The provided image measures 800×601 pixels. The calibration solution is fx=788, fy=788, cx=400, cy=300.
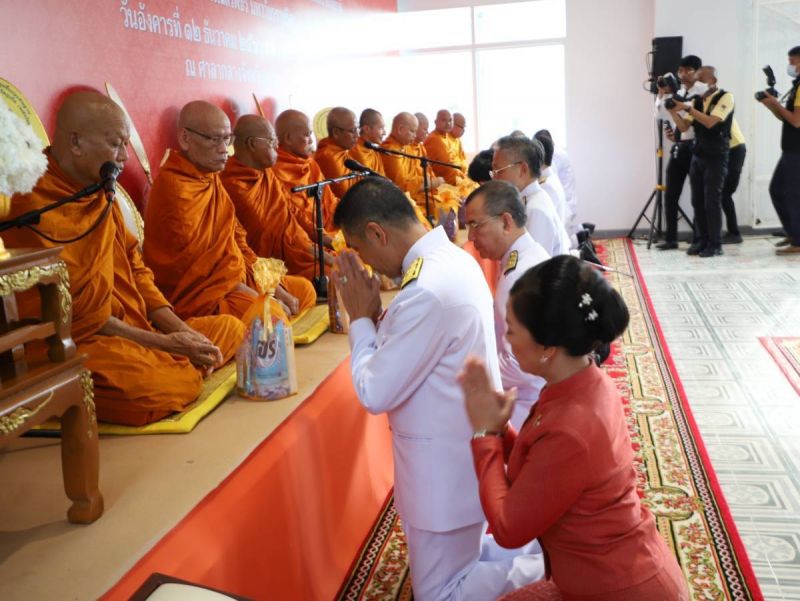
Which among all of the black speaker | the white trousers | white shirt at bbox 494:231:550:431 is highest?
the black speaker

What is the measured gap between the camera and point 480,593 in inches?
82.2

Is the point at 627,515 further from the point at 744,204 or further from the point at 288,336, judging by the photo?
the point at 744,204

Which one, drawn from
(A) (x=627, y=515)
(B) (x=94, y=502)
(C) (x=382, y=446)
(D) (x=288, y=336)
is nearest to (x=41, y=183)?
(D) (x=288, y=336)

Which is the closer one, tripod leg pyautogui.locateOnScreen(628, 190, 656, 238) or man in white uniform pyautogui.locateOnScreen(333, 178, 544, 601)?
man in white uniform pyautogui.locateOnScreen(333, 178, 544, 601)

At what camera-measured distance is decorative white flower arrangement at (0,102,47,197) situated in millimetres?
1635

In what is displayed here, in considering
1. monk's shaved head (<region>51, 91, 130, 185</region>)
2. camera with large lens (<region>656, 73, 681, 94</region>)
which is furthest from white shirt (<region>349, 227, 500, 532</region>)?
camera with large lens (<region>656, 73, 681, 94</region>)

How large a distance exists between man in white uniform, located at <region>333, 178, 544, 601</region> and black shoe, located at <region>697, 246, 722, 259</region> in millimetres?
6903

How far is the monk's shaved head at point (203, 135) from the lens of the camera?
139 inches

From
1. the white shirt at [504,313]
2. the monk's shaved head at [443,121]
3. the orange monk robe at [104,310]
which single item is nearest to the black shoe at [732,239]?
the monk's shaved head at [443,121]

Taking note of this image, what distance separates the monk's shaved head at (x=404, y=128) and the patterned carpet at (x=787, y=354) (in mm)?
3739

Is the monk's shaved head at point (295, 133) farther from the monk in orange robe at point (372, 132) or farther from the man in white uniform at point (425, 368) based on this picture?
the man in white uniform at point (425, 368)

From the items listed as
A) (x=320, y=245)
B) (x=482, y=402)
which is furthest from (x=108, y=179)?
(x=320, y=245)

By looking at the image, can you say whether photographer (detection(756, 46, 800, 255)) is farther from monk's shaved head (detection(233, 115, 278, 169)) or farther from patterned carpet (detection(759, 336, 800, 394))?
monk's shaved head (detection(233, 115, 278, 169))

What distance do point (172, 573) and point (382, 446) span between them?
1512mm
